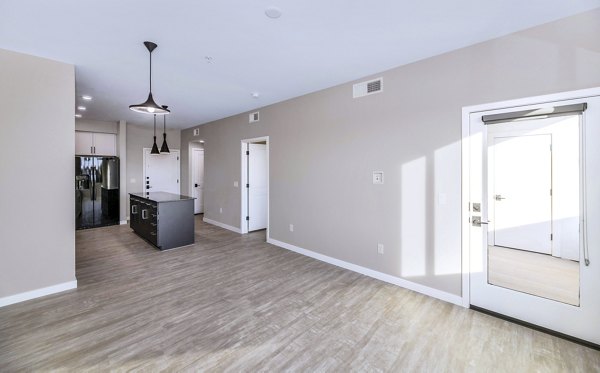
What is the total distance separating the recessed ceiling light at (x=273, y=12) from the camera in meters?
2.17

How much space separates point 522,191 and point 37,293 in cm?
635

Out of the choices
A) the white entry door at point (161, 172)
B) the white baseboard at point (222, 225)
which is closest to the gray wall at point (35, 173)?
the white baseboard at point (222, 225)

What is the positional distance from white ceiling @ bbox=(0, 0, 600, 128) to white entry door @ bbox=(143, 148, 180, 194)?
4123mm

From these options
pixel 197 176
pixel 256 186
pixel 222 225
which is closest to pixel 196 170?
pixel 197 176

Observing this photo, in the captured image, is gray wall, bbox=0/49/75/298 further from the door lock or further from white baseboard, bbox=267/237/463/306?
the door lock

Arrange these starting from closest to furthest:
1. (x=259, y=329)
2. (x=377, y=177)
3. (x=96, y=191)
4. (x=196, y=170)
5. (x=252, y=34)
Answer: (x=259, y=329), (x=252, y=34), (x=377, y=177), (x=96, y=191), (x=196, y=170)

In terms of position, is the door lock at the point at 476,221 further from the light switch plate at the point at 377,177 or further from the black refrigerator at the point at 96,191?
the black refrigerator at the point at 96,191

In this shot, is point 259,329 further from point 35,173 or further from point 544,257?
point 544,257

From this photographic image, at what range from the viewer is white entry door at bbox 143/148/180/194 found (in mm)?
7688

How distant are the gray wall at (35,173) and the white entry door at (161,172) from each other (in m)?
4.72

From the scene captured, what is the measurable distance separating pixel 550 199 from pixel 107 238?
303 inches

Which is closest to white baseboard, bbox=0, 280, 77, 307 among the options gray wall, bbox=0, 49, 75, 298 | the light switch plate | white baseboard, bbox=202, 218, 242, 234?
gray wall, bbox=0, 49, 75, 298

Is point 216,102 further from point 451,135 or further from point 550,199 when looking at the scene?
point 550,199

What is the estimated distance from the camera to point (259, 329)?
2.42m
